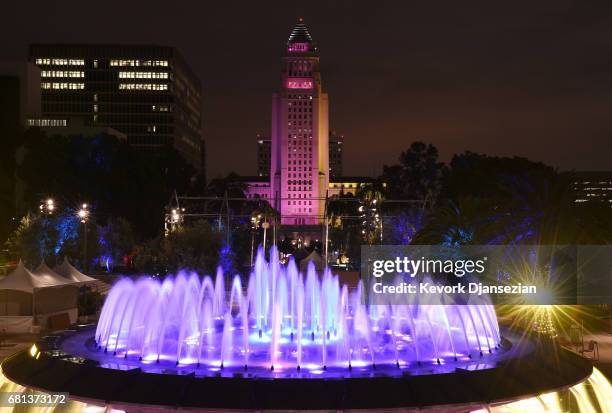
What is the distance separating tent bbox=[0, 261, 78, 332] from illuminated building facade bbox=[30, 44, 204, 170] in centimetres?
10606

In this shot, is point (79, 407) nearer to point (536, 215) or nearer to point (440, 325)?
point (440, 325)

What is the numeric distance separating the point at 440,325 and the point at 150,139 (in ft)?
396

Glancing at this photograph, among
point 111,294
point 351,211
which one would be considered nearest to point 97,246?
point 111,294

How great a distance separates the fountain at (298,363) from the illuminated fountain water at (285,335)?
0.14ft

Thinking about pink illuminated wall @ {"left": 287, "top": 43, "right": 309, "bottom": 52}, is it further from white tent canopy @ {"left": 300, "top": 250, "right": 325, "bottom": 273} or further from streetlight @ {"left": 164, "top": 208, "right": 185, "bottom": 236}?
white tent canopy @ {"left": 300, "top": 250, "right": 325, "bottom": 273}

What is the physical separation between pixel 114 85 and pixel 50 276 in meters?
115

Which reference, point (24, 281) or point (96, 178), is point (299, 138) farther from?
point (24, 281)

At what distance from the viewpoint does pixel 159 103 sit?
5349 inches

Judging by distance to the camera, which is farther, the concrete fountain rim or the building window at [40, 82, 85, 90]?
the building window at [40, 82, 85, 90]

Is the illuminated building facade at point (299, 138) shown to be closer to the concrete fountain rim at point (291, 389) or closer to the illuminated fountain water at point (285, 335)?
the illuminated fountain water at point (285, 335)

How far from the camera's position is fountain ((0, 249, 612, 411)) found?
1267 centimetres

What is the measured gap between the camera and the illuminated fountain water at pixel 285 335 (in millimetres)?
→ 15789

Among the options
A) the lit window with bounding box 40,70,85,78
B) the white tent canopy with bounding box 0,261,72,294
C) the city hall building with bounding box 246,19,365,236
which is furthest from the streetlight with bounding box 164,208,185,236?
the city hall building with bounding box 246,19,365,236

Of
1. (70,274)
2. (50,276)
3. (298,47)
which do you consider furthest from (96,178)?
(298,47)
